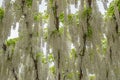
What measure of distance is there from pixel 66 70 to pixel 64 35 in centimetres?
173

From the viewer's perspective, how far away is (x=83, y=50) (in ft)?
39.2

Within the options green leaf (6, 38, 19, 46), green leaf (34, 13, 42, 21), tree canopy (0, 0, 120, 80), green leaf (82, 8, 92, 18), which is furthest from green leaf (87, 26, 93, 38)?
green leaf (6, 38, 19, 46)

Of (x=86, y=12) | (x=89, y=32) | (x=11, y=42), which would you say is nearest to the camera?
(x=86, y=12)

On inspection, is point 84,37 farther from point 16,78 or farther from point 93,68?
point 16,78

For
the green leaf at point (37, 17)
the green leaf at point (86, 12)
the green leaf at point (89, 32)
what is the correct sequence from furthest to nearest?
the green leaf at point (37, 17)
the green leaf at point (89, 32)
the green leaf at point (86, 12)

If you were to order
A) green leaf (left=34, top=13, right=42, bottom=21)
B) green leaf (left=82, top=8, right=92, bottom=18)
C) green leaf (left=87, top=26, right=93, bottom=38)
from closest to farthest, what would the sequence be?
green leaf (left=82, top=8, right=92, bottom=18), green leaf (left=87, top=26, right=93, bottom=38), green leaf (left=34, top=13, right=42, bottom=21)

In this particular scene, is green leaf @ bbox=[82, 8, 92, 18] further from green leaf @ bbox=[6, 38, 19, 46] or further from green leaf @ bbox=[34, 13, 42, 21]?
green leaf @ bbox=[6, 38, 19, 46]

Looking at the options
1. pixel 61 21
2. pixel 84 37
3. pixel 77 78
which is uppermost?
pixel 61 21

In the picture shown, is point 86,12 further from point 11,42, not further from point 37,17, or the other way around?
point 11,42

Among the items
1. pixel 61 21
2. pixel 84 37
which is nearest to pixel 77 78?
pixel 84 37

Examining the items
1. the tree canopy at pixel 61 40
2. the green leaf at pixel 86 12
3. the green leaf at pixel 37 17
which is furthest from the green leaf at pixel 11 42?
the green leaf at pixel 86 12

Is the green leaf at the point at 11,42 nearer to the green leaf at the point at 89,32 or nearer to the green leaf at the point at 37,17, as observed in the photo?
the green leaf at the point at 37,17

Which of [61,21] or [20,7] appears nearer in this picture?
[20,7]

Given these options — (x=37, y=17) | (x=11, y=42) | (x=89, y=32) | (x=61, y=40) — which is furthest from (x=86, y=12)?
(x=11, y=42)
